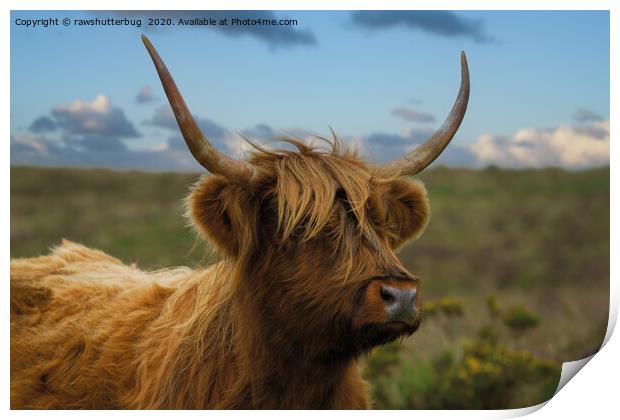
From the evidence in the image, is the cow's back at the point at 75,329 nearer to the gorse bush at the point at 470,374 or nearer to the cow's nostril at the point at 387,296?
the cow's nostril at the point at 387,296

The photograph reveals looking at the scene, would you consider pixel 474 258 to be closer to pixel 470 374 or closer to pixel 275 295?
pixel 470 374

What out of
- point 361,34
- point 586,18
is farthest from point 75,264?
point 586,18

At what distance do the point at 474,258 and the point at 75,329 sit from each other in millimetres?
6822

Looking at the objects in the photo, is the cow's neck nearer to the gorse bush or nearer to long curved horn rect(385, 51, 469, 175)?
long curved horn rect(385, 51, 469, 175)

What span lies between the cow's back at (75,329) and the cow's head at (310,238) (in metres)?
0.72

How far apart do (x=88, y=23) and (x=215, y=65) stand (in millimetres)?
652

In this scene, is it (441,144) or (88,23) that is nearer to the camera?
(441,144)

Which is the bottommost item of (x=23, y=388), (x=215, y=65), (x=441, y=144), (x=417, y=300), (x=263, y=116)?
(x=23, y=388)

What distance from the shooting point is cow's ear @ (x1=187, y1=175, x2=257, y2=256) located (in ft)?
8.57

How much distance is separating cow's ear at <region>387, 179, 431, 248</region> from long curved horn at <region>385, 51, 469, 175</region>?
0.08 m

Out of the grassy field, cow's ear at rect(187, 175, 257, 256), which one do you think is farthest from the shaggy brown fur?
the grassy field

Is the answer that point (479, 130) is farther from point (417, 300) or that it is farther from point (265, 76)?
point (417, 300)

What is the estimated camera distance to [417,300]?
2396 millimetres

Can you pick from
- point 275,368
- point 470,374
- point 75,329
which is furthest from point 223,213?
point 470,374
